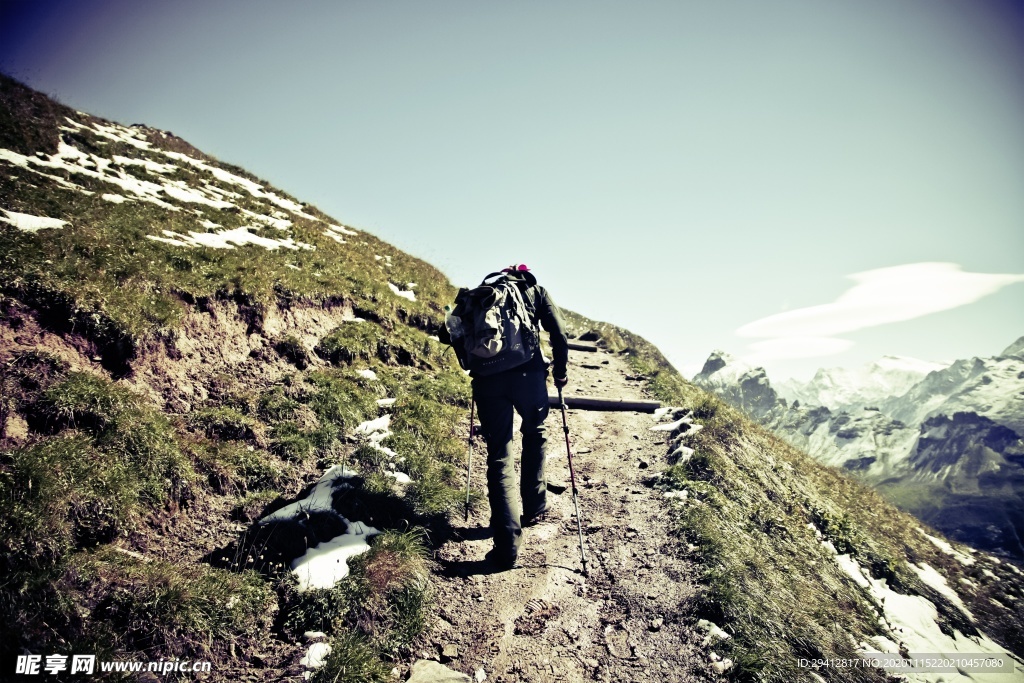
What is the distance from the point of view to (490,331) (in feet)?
22.2

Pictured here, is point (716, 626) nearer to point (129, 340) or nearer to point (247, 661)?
point (247, 661)

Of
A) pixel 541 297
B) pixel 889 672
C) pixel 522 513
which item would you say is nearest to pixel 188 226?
pixel 541 297

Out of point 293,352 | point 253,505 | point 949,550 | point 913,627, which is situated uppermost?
point 293,352

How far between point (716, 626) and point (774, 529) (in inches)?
180

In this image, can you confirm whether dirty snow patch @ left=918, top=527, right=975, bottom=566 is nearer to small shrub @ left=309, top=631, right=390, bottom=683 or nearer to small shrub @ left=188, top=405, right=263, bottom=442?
small shrub @ left=309, top=631, right=390, bottom=683

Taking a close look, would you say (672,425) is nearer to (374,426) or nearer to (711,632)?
(711,632)

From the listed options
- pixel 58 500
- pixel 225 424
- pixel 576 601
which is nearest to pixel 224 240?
pixel 225 424

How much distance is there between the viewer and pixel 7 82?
55.0ft

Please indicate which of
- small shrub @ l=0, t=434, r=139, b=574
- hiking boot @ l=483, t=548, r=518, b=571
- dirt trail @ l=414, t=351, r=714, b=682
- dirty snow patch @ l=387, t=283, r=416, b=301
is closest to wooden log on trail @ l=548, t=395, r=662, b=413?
dirt trail @ l=414, t=351, r=714, b=682

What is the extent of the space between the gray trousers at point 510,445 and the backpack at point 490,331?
30 centimetres

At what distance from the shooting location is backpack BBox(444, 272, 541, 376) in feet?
22.4

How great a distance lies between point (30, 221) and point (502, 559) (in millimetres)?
11479

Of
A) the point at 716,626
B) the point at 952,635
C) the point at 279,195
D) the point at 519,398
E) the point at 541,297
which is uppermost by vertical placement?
the point at 279,195

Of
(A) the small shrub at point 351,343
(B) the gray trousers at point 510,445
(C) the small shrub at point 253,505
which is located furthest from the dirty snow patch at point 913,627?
(A) the small shrub at point 351,343
